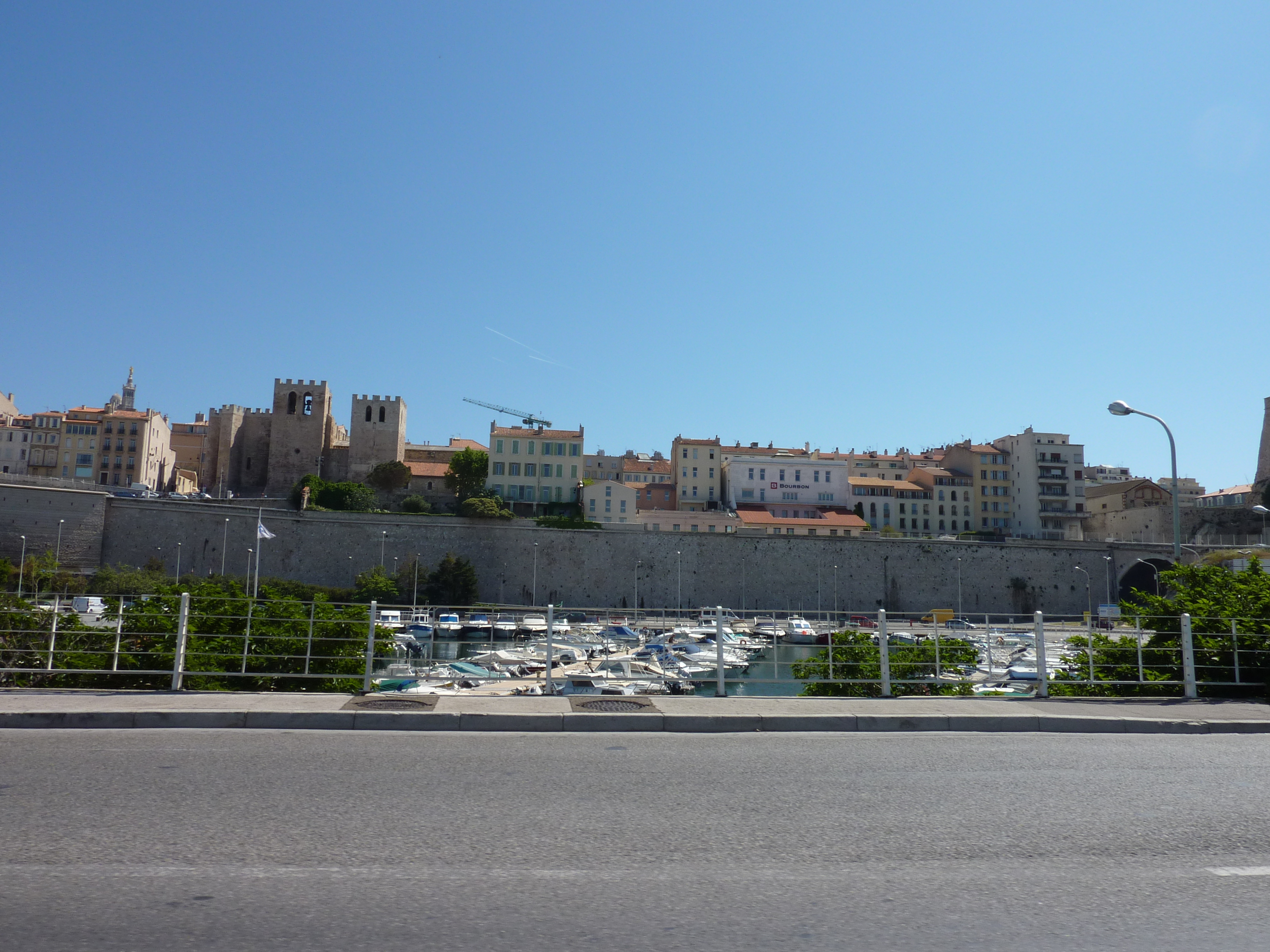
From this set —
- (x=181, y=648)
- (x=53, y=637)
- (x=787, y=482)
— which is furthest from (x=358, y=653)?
(x=787, y=482)

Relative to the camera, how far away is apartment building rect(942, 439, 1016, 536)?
8662 centimetres

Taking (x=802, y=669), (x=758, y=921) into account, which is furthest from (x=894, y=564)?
(x=758, y=921)

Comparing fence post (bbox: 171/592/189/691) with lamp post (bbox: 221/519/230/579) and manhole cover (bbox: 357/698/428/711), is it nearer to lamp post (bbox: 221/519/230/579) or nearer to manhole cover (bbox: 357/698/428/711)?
manhole cover (bbox: 357/698/428/711)

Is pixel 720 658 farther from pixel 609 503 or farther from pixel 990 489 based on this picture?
pixel 990 489

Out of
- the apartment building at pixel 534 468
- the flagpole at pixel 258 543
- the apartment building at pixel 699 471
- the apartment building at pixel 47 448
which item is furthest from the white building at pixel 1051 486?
the apartment building at pixel 47 448

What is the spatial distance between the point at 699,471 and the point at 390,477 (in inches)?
1153

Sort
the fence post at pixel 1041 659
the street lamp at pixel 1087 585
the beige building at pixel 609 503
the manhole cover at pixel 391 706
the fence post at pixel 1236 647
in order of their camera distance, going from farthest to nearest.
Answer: the beige building at pixel 609 503, the street lamp at pixel 1087 585, the fence post at pixel 1236 647, the fence post at pixel 1041 659, the manhole cover at pixel 391 706

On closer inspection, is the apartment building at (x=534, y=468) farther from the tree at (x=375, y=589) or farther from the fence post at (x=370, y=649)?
the fence post at (x=370, y=649)

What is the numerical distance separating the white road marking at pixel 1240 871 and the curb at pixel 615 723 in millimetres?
3988

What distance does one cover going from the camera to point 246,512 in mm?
63875

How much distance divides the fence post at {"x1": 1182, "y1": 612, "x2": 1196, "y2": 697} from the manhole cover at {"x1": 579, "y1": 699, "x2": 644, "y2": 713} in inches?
256

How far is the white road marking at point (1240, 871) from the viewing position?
4383 millimetres

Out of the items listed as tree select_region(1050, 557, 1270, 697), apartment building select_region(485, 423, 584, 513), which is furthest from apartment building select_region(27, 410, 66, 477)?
tree select_region(1050, 557, 1270, 697)

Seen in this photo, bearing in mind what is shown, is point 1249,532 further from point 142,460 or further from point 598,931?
point 142,460
